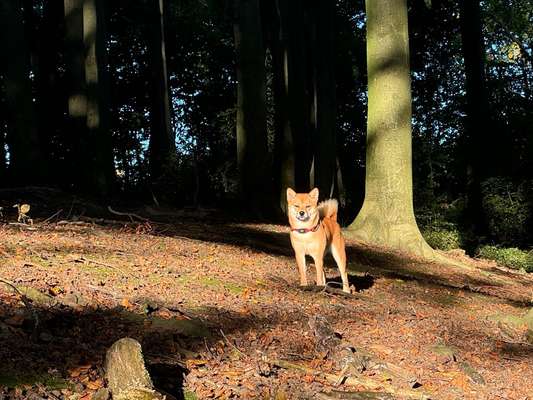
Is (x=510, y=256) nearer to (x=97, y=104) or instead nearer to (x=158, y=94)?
(x=97, y=104)

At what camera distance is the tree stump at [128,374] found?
11.4ft

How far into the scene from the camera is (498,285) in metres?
10.6

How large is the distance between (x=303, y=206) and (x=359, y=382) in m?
2.69

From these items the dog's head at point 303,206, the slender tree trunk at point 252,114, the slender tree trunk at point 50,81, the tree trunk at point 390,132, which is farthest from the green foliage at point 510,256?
the slender tree trunk at point 50,81

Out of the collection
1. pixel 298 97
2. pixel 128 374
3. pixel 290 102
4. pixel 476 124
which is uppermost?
pixel 298 97

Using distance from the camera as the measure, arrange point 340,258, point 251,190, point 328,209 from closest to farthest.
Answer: point 340,258, point 328,209, point 251,190

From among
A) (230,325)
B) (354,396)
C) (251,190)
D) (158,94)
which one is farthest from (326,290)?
(158,94)

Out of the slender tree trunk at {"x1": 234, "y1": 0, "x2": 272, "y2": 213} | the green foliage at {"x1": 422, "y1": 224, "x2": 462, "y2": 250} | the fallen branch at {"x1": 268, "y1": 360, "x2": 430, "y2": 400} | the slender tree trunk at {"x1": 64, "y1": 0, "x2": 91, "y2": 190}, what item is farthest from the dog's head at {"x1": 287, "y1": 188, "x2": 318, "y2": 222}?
the green foliage at {"x1": 422, "y1": 224, "x2": 462, "y2": 250}

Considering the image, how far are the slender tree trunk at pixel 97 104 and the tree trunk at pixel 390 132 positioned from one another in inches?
267

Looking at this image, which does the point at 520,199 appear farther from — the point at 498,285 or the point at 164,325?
the point at 164,325

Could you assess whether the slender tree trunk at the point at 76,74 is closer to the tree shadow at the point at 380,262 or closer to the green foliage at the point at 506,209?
the tree shadow at the point at 380,262

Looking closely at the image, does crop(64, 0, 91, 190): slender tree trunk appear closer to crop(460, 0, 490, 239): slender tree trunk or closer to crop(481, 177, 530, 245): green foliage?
crop(460, 0, 490, 239): slender tree trunk

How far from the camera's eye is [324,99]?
2080cm

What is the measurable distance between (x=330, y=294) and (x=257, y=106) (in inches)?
363
